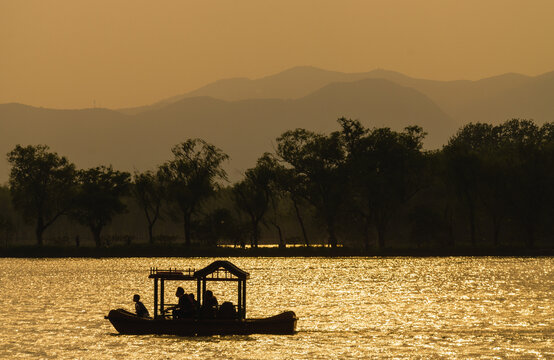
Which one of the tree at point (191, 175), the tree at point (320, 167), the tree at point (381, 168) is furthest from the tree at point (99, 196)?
the tree at point (381, 168)

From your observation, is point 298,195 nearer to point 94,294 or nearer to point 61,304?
point 94,294

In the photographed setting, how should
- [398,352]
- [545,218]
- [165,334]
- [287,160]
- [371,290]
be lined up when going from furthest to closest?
1. [287,160]
2. [545,218]
3. [371,290]
4. [165,334]
5. [398,352]

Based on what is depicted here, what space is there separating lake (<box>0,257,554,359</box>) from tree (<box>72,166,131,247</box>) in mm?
23666

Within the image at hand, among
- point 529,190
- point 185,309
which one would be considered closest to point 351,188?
point 529,190

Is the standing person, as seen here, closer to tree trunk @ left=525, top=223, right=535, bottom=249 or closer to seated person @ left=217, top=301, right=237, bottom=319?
seated person @ left=217, top=301, right=237, bottom=319

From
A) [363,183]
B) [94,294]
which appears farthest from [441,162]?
[94,294]

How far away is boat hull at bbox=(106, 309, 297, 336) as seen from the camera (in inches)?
2080

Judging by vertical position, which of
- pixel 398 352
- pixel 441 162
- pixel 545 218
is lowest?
pixel 398 352

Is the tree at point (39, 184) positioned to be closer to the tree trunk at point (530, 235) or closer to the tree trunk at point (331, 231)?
the tree trunk at point (331, 231)

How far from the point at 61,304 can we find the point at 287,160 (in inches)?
2869

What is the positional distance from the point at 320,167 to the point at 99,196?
36682 millimetres

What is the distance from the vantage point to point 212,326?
52.8 m

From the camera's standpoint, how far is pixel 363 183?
461 feet

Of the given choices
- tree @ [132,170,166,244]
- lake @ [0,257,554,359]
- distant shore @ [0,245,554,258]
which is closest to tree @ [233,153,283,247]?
distant shore @ [0,245,554,258]
